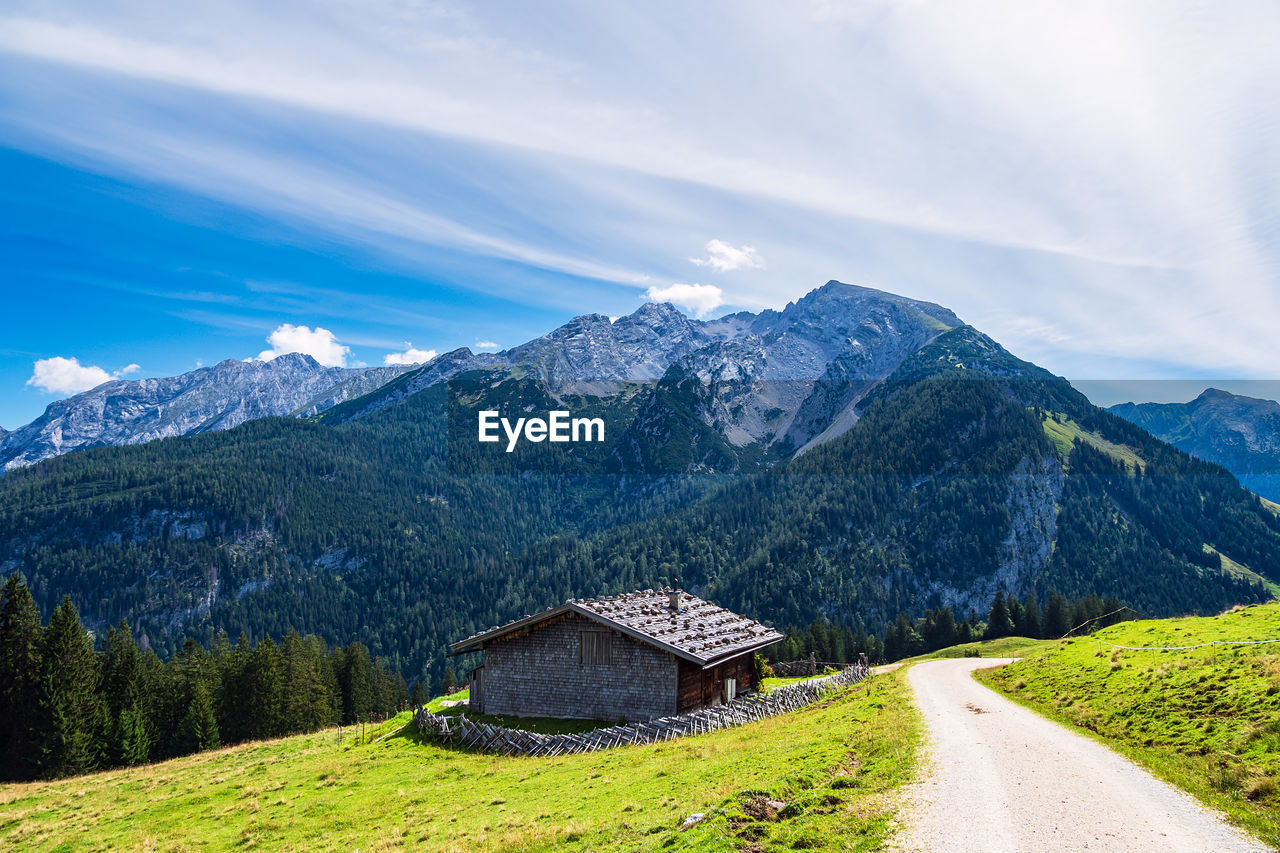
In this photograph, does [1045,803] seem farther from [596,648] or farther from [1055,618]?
[1055,618]

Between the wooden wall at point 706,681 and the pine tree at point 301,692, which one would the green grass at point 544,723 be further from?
the pine tree at point 301,692

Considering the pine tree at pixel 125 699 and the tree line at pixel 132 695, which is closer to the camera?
the tree line at pixel 132 695

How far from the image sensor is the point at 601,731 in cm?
3272

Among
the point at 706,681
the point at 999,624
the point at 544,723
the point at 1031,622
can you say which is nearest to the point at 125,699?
the point at 544,723

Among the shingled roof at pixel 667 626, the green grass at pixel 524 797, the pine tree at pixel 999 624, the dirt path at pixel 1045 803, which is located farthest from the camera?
the pine tree at pixel 999 624

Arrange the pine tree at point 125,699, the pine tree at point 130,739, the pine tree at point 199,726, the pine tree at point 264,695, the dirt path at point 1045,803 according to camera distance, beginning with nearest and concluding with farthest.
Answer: the dirt path at point 1045,803 < the pine tree at point 130,739 < the pine tree at point 125,699 < the pine tree at point 199,726 < the pine tree at point 264,695

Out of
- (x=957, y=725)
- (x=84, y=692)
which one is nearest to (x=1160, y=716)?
(x=957, y=725)

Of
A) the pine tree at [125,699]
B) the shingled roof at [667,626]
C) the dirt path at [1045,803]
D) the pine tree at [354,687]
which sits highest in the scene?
the shingled roof at [667,626]

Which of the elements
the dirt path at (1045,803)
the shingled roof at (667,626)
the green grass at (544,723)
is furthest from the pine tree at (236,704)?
the dirt path at (1045,803)

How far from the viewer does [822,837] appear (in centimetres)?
1358

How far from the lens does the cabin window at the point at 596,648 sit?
130 ft

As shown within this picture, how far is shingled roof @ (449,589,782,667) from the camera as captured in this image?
126 ft

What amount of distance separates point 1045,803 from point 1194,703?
971cm

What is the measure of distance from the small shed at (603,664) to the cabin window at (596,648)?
6 cm
